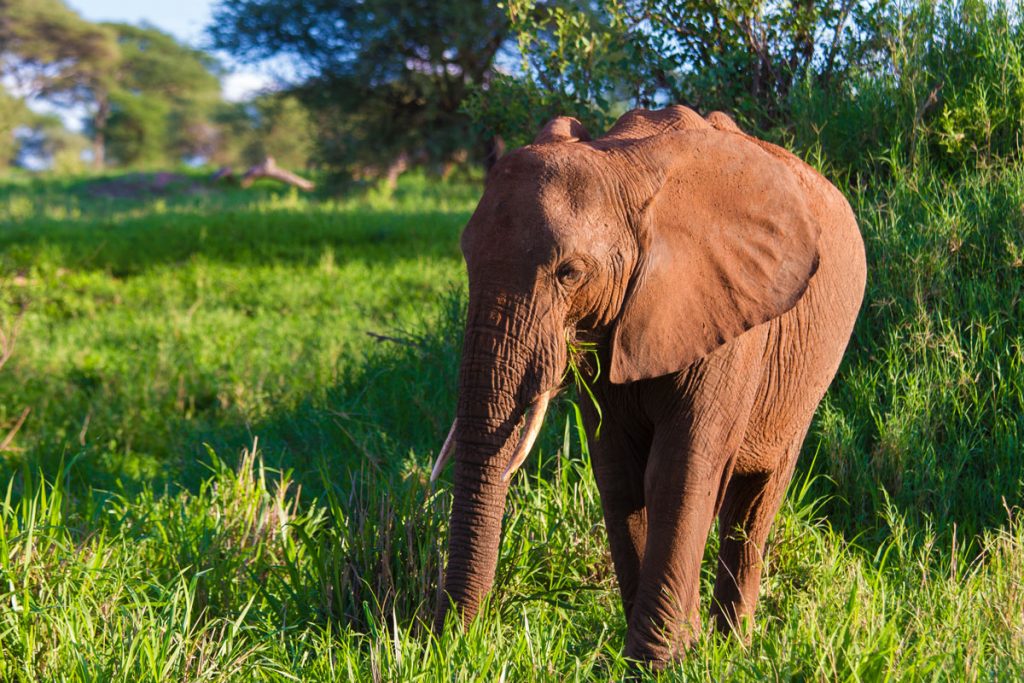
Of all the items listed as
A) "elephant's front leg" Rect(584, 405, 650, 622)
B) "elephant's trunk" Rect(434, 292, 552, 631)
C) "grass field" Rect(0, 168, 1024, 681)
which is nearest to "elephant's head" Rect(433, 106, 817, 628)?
"elephant's trunk" Rect(434, 292, 552, 631)

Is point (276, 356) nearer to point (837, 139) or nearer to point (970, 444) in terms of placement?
point (837, 139)

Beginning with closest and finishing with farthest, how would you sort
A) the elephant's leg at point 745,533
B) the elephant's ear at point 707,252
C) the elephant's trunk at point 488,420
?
the elephant's trunk at point 488,420 → the elephant's ear at point 707,252 → the elephant's leg at point 745,533

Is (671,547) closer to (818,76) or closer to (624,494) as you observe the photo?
(624,494)

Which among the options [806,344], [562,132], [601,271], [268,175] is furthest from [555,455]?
[268,175]

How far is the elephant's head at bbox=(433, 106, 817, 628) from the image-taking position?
283 cm

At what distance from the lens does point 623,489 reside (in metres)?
3.51

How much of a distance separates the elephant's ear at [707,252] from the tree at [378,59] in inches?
471

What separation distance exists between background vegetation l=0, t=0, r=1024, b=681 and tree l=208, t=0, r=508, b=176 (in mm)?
5911

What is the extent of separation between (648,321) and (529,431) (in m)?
0.44

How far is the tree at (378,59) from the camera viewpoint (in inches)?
589

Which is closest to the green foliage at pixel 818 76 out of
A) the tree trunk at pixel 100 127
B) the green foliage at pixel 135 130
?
the green foliage at pixel 135 130

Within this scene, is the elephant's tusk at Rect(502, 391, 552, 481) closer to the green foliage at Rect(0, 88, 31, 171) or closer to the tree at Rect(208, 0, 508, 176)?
the tree at Rect(208, 0, 508, 176)

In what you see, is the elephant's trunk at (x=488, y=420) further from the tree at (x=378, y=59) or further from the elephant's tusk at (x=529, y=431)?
the tree at (x=378, y=59)

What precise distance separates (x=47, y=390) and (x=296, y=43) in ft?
30.1
